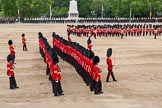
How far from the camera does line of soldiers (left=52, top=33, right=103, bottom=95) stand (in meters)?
12.9

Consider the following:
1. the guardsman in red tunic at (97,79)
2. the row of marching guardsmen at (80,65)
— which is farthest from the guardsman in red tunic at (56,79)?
the guardsman in red tunic at (97,79)

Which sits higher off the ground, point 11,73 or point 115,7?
point 115,7

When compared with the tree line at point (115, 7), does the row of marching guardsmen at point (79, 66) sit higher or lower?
lower

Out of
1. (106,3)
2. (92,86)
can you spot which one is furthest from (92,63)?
(106,3)

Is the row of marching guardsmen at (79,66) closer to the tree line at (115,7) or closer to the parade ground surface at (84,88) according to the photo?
the parade ground surface at (84,88)

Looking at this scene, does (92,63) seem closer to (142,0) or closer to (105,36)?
(105,36)

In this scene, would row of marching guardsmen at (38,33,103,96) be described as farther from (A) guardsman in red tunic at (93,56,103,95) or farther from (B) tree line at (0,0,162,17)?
(B) tree line at (0,0,162,17)

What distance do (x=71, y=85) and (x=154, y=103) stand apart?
139 inches

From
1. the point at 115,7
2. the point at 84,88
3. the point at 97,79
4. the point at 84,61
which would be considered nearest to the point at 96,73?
the point at 97,79

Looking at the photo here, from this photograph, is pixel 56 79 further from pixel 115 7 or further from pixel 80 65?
pixel 115 7

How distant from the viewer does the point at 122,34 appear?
1428 inches

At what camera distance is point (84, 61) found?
580 inches

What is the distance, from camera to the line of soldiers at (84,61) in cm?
1291

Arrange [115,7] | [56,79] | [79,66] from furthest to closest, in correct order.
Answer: [115,7], [79,66], [56,79]
